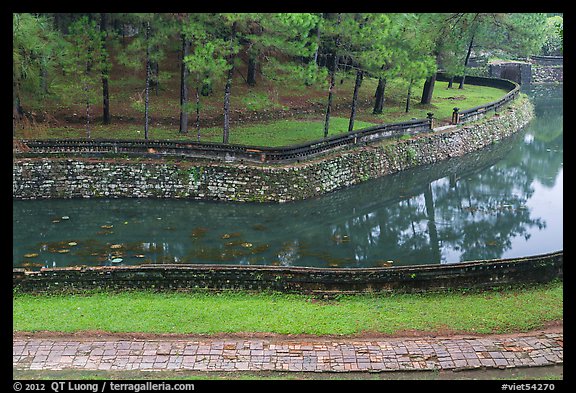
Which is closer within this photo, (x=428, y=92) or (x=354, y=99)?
(x=354, y=99)

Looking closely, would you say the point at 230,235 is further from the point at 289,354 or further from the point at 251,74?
the point at 251,74

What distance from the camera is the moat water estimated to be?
2269 centimetres

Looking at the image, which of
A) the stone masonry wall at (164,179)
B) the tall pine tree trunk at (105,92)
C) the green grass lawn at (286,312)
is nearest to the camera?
the green grass lawn at (286,312)

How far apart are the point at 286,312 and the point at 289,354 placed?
81.8 inches

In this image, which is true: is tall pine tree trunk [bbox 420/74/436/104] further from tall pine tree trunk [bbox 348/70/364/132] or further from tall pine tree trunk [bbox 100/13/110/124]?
tall pine tree trunk [bbox 100/13/110/124]

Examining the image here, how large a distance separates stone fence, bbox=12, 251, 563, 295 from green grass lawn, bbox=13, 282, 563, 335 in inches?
9.4

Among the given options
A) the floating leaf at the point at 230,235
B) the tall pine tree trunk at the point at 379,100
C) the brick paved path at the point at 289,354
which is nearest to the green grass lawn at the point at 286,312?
the brick paved path at the point at 289,354

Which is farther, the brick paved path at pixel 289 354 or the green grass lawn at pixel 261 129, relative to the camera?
the green grass lawn at pixel 261 129

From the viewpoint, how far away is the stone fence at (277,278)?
16812 mm

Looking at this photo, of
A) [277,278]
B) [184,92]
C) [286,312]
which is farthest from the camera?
[184,92]

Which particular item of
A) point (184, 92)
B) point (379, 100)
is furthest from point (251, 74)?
point (184, 92)

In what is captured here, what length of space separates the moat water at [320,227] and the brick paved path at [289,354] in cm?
782

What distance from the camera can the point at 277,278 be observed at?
17.0 metres

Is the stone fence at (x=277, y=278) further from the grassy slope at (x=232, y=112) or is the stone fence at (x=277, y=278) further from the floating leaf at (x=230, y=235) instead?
the grassy slope at (x=232, y=112)
